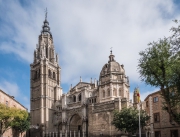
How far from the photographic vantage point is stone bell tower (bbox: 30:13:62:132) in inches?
2726

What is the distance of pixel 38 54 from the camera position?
7906 centimetres

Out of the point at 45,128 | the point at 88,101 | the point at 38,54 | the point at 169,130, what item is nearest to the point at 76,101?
the point at 88,101

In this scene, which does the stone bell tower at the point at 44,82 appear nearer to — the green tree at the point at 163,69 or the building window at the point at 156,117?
the building window at the point at 156,117

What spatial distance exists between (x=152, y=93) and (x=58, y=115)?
36.6 m

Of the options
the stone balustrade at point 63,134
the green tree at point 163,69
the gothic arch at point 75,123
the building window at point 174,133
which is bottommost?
the stone balustrade at point 63,134

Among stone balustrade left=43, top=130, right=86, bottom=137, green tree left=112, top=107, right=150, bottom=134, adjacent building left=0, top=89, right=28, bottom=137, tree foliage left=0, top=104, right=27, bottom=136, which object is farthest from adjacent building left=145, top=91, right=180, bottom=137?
adjacent building left=0, top=89, right=28, bottom=137

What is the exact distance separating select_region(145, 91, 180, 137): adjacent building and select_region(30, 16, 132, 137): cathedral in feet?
37.9

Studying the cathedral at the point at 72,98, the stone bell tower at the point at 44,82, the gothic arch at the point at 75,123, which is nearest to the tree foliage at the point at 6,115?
the cathedral at the point at 72,98

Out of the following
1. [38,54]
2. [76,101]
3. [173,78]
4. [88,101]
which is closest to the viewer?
[173,78]

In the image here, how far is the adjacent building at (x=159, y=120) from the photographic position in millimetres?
34156

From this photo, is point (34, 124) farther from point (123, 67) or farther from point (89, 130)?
point (123, 67)

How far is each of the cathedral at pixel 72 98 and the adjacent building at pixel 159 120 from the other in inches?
455

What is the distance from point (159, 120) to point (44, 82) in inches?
1720

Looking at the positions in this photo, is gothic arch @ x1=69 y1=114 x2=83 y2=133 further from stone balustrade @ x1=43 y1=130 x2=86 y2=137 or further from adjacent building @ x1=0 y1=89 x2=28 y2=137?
adjacent building @ x1=0 y1=89 x2=28 y2=137
